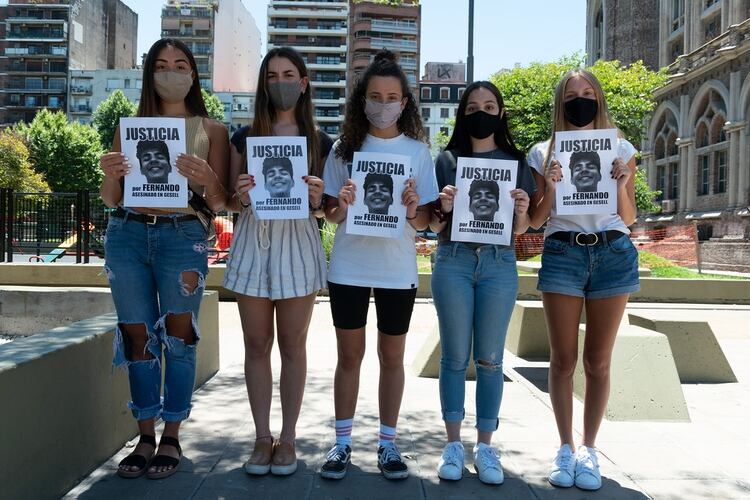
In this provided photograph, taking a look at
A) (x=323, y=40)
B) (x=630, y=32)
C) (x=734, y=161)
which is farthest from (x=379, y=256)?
(x=323, y=40)

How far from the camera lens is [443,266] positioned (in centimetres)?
373

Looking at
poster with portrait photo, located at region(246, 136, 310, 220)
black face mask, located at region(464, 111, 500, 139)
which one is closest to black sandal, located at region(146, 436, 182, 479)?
poster with portrait photo, located at region(246, 136, 310, 220)

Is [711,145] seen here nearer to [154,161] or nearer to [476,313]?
[476,313]

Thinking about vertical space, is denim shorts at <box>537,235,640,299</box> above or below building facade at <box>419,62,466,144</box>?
below

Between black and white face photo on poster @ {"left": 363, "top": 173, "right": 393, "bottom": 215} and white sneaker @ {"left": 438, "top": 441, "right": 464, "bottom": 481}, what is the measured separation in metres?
1.38

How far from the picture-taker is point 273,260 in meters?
3.70

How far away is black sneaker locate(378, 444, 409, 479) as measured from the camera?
12.3ft

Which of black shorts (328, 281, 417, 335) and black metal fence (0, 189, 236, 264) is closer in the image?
black shorts (328, 281, 417, 335)

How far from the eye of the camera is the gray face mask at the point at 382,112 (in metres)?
3.71

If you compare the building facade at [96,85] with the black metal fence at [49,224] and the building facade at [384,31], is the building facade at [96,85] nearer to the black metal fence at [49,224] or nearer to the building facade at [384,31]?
the building facade at [384,31]

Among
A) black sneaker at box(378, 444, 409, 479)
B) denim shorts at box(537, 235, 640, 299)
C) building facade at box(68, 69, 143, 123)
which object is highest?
building facade at box(68, 69, 143, 123)

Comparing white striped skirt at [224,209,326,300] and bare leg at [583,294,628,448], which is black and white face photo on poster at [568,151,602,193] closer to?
bare leg at [583,294,628,448]

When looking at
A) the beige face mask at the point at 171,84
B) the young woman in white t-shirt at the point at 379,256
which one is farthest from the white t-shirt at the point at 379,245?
the beige face mask at the point at 171,84

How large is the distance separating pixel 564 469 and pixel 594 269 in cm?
111
